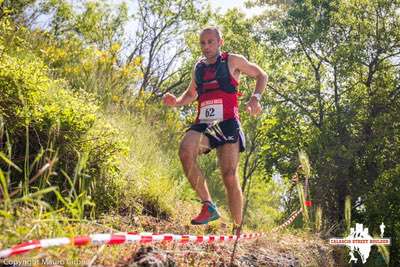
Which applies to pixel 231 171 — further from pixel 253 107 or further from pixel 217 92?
pixel 217 92

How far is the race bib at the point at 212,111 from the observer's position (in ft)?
14.5

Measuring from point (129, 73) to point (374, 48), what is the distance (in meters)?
4.86

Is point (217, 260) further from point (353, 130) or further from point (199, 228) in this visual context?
point (353, 130)

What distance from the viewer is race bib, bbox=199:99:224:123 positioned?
442 cm

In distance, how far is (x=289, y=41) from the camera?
1118 centimetres

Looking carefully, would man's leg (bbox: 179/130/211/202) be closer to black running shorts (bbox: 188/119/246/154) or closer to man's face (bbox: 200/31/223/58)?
black running shorts (bbox: 188/119/246/154)

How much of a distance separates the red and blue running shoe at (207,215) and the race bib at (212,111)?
2.36 ft

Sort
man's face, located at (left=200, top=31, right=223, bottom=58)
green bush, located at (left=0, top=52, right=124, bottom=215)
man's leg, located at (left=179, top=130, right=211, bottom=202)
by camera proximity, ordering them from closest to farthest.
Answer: green bush, located at (left=0, top=52, right=124, bottom=215) → man's leg, located at (left=179, top=130, right=211, bottom=202) → man's face, located at (left=200, top=31, right=223, bottom=58)

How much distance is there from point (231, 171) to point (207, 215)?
0.43m

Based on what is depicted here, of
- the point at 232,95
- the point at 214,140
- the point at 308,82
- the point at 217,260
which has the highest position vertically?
the point at 308,82

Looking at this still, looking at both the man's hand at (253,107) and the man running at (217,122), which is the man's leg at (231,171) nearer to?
the man running at (217,122)

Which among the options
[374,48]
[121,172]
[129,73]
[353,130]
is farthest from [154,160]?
[374,48]

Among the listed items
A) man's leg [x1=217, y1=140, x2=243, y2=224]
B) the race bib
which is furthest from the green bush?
man's leg [x1=217, y1=140, x2=243, y2=224]

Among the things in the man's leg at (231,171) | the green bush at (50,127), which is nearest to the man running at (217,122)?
the man's leg at (231,171)
